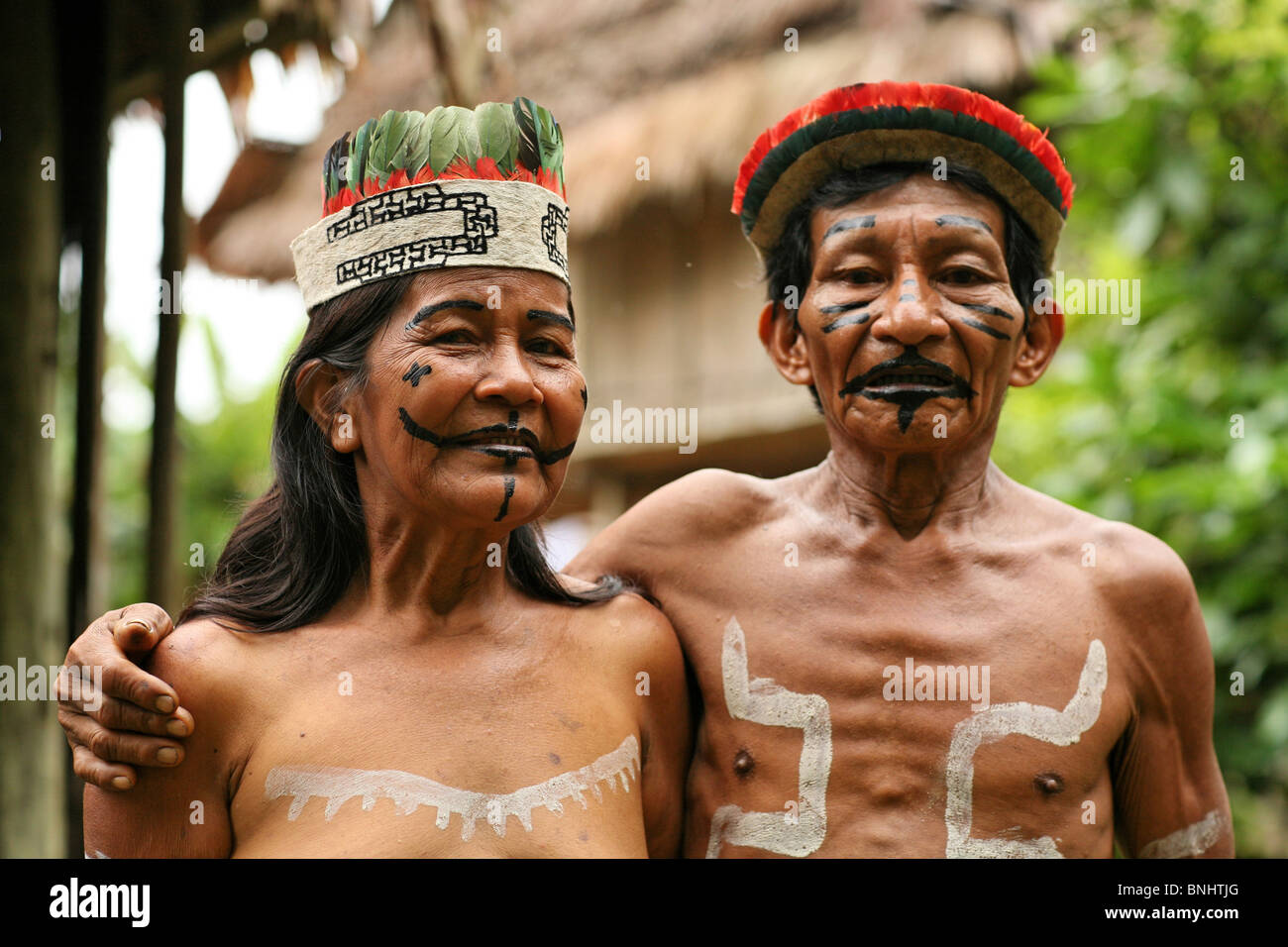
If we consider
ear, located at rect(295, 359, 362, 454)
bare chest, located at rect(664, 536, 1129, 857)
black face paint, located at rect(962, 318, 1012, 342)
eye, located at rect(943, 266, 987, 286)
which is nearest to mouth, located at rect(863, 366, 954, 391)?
black face paint, located at rect(962, 318, 1012, 342)

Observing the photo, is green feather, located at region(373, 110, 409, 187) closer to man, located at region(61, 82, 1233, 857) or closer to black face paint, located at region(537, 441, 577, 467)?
black face paint, located at region(537, 441, 577, 467)

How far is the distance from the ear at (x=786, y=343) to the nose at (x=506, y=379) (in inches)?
31.2

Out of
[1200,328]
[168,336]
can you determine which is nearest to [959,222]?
[168,336]

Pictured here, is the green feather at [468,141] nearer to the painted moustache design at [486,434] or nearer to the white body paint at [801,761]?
the painted moustache design at [486,434]

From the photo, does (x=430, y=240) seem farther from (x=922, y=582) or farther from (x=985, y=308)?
(x=922, y=582)

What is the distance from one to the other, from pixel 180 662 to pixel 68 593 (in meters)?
2.59

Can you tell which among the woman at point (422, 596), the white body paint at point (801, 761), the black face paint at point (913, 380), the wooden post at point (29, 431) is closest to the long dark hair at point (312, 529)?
the woman at point (422, 596)

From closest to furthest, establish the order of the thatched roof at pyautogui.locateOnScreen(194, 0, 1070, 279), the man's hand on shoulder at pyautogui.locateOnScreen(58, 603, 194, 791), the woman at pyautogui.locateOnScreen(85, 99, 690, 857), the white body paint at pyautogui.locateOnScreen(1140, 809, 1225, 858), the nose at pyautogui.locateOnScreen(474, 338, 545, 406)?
the man's hand on shoulder at pyautogui.locateOnScreen(58, 603, 194, 791)
the woman at pyautogui.locateOnScreen(85, 99, 690, 857)
the nose at pyautogui.locateOnScreen(474, 338, 545, 406)
the white body paint at pyautogui.locateOnScreen(1140, 809, 1225, 858)
the thatched roof at pyautogui.locateOnScreen(194, 0, 1070, 279)

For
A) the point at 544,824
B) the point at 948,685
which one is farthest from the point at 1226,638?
the point at 544,824

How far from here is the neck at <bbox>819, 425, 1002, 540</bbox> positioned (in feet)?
9.86

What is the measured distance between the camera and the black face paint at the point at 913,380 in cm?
284

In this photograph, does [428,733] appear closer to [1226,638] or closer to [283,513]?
[283,513]

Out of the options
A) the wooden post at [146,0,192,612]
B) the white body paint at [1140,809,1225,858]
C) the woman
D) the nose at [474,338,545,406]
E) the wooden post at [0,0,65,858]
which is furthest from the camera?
the wooden post at [146,0,192,612]

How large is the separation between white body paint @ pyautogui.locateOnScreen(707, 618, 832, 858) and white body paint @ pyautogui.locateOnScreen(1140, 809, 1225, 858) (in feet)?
2.67
